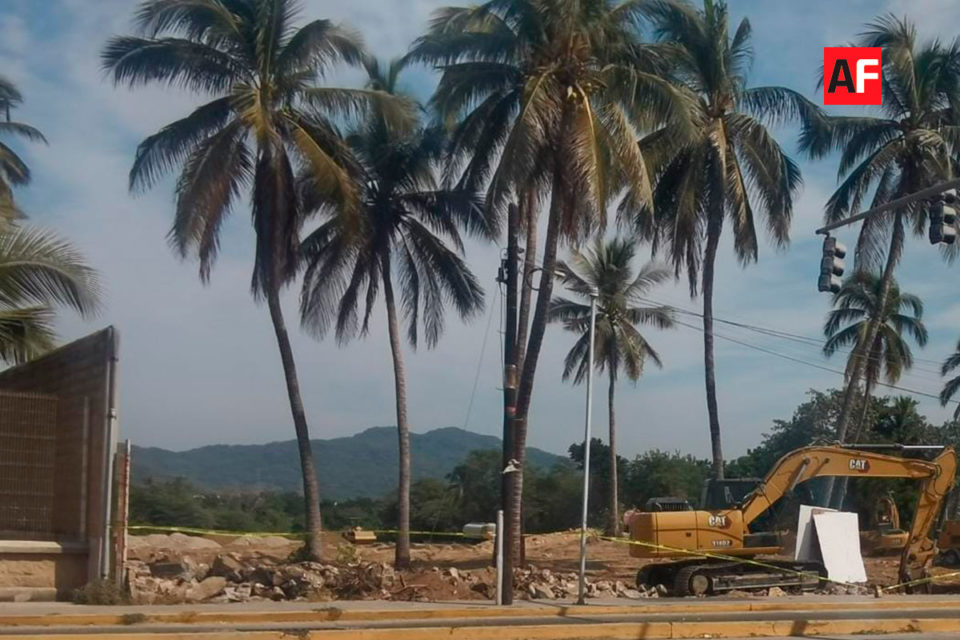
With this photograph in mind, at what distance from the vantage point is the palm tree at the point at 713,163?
31.2 metres

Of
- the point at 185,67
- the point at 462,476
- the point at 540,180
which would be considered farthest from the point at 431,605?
the point at 462,476

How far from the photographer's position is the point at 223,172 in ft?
83.9

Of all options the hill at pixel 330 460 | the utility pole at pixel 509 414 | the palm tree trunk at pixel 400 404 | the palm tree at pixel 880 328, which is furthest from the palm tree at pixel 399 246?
the hill at pixel 330 460

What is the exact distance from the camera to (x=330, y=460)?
111500mm

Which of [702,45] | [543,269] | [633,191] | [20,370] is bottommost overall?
[20,370]

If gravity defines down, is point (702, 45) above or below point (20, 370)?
above

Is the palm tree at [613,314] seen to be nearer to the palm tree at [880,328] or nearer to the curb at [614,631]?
the palm tree at [880,328]

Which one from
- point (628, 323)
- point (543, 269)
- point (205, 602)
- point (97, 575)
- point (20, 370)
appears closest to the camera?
point (97, 575)

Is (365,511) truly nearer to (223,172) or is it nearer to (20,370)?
(223,172)

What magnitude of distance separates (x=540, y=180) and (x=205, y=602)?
11057mm

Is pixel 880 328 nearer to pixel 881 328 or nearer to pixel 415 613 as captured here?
pixel 881 328

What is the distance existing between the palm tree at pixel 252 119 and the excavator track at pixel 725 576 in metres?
8.17

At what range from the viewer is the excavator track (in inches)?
872

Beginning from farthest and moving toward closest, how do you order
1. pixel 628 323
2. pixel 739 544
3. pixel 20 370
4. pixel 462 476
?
pixel 462 476
pixel 628 323
pixel 739 544
pixel 20 370
